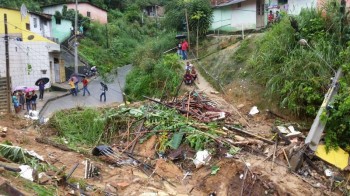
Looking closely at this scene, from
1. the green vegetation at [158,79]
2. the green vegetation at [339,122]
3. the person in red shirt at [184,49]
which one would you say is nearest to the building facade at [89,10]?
the person in red shirt at [184,49]

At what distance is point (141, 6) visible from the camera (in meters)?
53.3

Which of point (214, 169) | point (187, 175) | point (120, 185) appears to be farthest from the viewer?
point (187, 175)

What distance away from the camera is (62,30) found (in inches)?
1431

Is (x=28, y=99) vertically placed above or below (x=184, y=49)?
below

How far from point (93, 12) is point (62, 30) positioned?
25.7 ft

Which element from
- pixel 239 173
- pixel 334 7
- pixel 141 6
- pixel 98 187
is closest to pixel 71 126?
pixel 98 187

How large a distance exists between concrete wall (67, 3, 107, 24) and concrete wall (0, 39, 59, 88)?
17811 millimetres

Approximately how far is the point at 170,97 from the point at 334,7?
7401 mm

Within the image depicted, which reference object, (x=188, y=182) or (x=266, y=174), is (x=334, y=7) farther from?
(x=188, y=182)

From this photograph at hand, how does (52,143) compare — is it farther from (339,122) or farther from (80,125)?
(339,122)

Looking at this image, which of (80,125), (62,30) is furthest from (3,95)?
(62,30)

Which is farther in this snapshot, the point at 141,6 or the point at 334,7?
the point at 141,6

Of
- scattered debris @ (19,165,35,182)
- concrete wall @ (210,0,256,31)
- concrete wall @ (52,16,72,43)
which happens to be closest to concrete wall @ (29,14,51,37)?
concrete wall @ (52,16,72,43)

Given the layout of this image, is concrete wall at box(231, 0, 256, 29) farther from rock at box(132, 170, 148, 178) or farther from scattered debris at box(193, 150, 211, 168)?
rock at box(132, 170, 148, 178)
